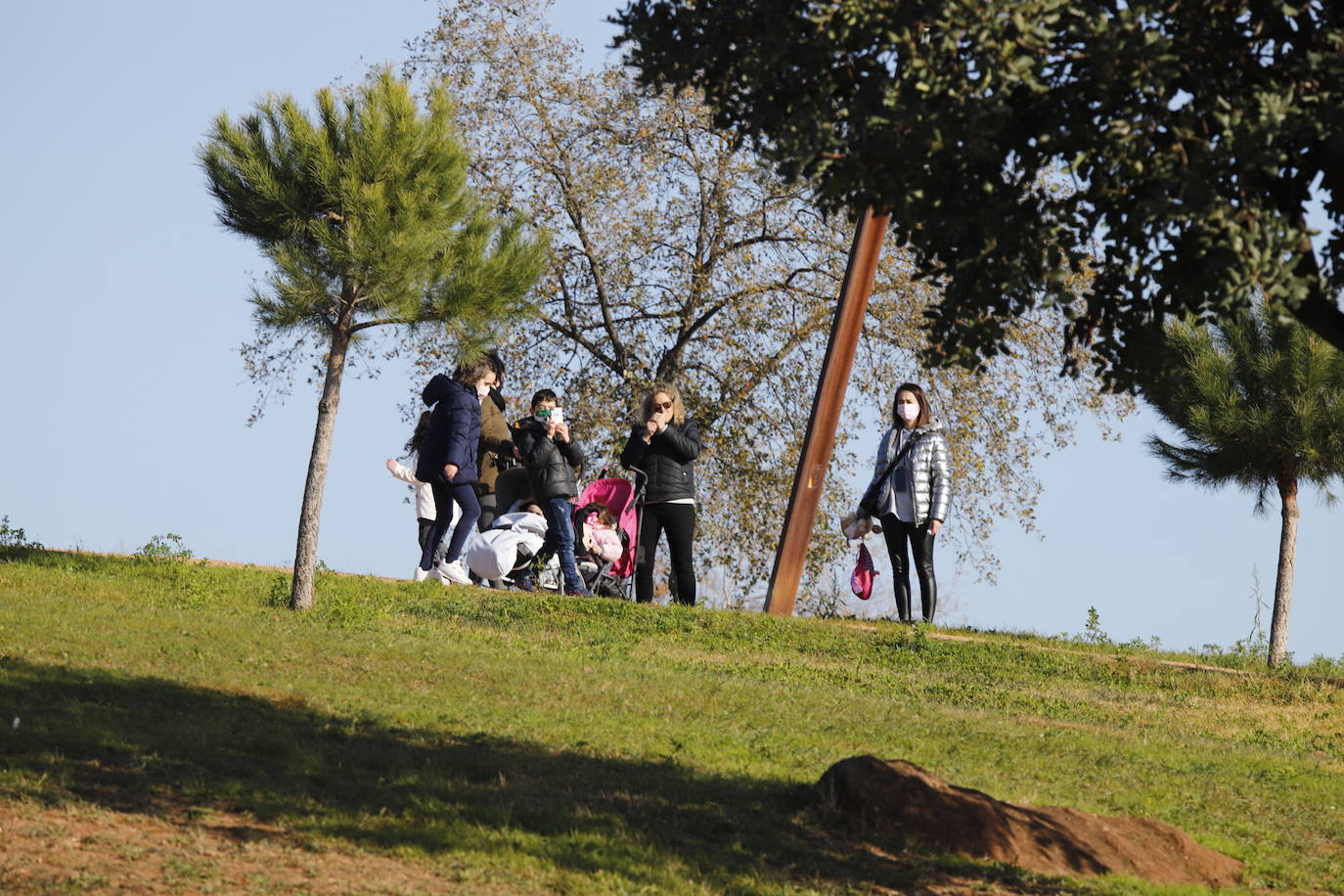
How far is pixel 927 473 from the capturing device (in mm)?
13656

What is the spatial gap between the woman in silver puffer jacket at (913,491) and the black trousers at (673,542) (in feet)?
5.82

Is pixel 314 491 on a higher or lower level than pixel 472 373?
lower

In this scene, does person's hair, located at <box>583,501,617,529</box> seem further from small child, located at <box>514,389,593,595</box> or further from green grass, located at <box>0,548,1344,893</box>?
green grass, located at <box>0,548,1344,893</box>

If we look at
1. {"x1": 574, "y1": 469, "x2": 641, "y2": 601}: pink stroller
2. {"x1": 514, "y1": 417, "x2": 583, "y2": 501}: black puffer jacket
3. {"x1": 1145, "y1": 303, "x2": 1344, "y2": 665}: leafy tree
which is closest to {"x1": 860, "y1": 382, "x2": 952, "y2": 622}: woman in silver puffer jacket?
{"x1": 574, "y1": 469, "x2": 641, "y2": 601}: pink stroller

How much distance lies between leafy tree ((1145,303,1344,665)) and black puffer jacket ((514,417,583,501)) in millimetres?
6318

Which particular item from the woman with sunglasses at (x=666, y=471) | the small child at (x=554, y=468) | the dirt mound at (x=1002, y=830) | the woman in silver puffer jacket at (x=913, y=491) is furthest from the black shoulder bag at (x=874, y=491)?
the dirt mound at (x=1002, y=830)

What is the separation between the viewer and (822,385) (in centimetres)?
1495

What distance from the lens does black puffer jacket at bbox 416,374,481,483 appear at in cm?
1375

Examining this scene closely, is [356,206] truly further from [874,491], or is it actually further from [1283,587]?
[1283,587]

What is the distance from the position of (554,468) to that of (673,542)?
1328 millimetres

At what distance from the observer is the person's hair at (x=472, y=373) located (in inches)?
550

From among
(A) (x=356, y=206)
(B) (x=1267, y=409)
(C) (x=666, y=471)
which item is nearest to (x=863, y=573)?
(C) (x=666, y=471)

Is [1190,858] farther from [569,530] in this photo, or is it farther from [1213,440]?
[1213,440]

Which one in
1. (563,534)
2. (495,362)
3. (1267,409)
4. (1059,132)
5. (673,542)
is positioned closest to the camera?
(1059,132)
